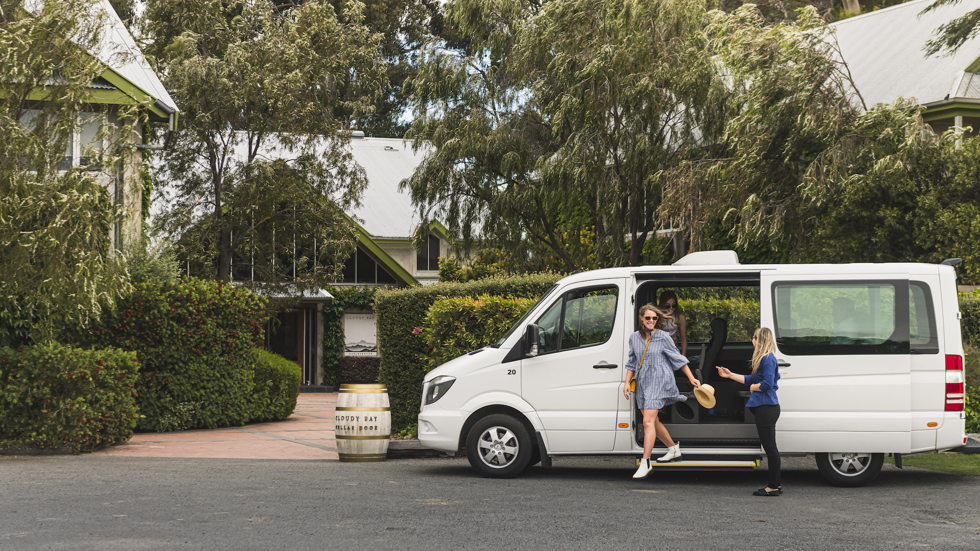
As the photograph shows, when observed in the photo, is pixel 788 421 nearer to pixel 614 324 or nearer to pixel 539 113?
pixel 614 324

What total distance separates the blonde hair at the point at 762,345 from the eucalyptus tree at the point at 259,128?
17226mm

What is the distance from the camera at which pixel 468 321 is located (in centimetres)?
1340

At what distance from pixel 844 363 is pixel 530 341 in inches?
121

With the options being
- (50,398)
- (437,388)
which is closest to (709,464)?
(437,388)

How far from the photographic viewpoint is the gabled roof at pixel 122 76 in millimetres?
15188

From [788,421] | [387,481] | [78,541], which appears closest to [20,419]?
[387,481]

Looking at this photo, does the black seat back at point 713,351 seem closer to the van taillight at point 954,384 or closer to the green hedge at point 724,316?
the green hedge at point 724,316

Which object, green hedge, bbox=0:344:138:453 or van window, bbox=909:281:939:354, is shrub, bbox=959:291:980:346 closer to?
van window, bbox=909:281:939:354

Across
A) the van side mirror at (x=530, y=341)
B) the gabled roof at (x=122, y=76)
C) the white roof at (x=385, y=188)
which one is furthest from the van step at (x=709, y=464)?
the white roof at (x=385, y=188)

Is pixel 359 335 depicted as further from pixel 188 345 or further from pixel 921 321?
pixel 921 321

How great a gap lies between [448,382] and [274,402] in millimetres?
8923

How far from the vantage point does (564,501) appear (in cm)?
895

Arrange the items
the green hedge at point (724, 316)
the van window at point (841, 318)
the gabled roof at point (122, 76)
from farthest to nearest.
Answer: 1. the gabled roof at point (122, 76)
2. the green hedge at point (724, 316)
3. the van window at point (841, 318)

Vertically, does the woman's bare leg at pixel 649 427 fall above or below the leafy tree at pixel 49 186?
below
